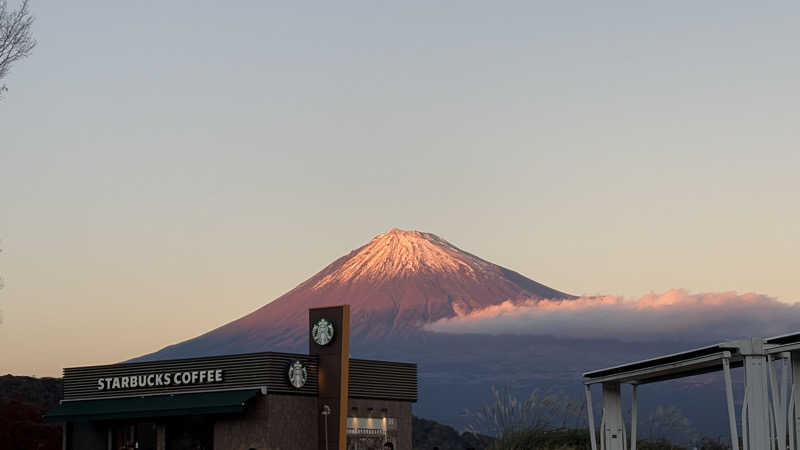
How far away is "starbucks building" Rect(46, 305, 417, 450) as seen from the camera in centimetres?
4678

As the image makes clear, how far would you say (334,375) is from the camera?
48156 millimetres

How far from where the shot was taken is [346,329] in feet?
158

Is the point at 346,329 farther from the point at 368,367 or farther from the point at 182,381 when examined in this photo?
the point at 182,381

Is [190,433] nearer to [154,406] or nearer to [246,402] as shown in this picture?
[154,406]

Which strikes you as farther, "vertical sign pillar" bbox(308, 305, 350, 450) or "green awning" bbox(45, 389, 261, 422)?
"vertical sign pillar" bbox(308, 305, 350, 450)

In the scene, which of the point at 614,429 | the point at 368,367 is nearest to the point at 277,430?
the point at 368,367

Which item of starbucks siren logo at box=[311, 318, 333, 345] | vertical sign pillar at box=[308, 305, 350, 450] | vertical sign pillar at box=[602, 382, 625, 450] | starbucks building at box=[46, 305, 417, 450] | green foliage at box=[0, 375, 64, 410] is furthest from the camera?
green foliage at box=[0, 375, 64, 410]

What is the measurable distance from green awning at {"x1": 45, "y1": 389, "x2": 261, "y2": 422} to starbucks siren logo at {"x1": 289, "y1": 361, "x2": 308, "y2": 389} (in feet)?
4.98

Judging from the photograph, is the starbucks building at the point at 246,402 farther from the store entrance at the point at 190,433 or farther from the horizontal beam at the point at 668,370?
the horizontal beam at the point at 668,370

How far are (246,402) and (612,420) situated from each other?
21.2 m

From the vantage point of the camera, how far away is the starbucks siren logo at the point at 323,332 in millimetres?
48469

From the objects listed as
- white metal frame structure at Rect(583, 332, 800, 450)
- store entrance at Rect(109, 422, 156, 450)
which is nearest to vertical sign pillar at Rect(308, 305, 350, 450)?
store entrance at Rect(109, 422, 156, 450)

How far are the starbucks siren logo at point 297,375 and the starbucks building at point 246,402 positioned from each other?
0.04 metres

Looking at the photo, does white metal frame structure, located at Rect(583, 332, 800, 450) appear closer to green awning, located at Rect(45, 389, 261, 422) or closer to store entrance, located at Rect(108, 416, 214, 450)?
green awning, located at Rect(45, 389, 261, 422)
